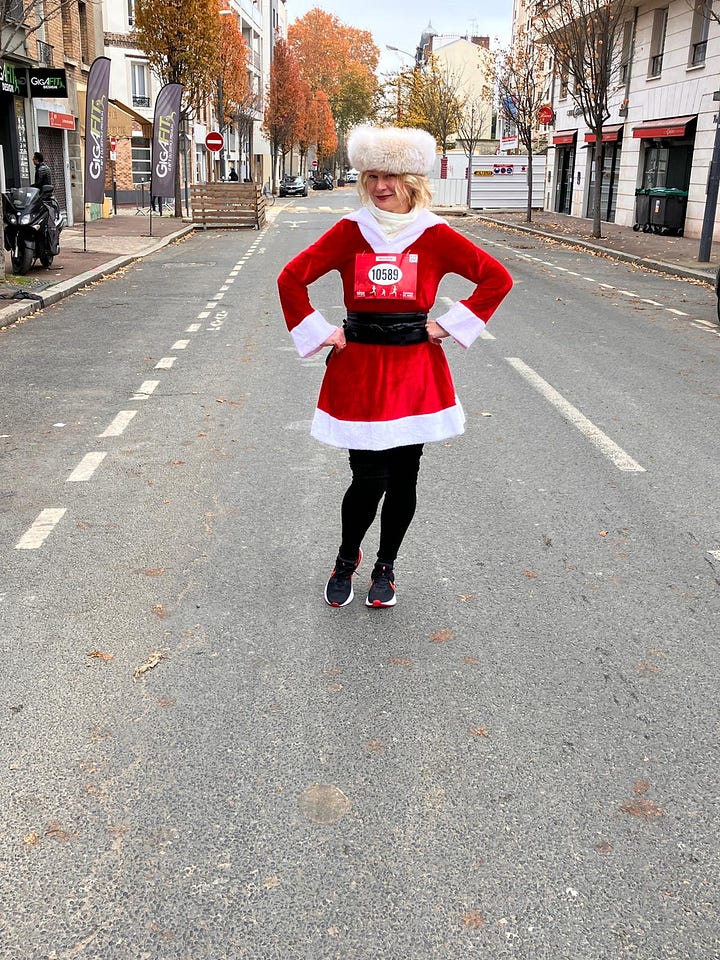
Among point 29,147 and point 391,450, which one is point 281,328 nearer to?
point 391,450

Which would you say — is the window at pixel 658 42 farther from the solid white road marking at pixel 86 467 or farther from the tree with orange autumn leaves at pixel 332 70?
the tree with orange autumn leaves at pixel 332 70

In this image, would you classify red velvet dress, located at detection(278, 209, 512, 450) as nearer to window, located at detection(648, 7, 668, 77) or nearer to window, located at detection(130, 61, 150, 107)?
window, located at detection(648, 7, 668, 77)

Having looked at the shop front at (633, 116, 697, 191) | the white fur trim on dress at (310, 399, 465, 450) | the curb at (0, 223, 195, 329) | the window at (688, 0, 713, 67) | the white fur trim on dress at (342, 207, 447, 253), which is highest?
the window at (688, 0, 713, 67)

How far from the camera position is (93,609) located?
167 inches

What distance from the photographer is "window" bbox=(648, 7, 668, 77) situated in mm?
32531

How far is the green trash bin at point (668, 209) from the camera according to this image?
29469 millimetres


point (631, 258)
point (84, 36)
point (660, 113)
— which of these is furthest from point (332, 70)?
point (631, 258)

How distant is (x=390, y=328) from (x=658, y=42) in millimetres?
33558

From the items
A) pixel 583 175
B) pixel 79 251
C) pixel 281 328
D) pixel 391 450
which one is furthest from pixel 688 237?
pixel 391 450

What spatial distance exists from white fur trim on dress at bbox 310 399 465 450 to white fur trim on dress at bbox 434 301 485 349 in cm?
29

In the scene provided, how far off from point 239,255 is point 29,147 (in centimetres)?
835

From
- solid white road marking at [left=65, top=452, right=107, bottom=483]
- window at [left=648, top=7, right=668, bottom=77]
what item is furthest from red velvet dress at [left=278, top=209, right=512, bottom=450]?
window at [left=648, top=7, right=668, bottom=77]

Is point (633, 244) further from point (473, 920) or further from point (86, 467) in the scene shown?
point (473, 920)

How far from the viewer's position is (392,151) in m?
3.73
